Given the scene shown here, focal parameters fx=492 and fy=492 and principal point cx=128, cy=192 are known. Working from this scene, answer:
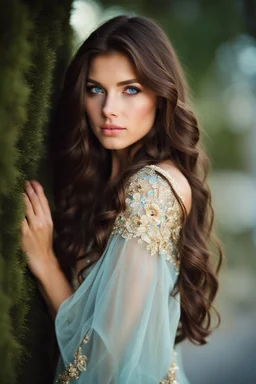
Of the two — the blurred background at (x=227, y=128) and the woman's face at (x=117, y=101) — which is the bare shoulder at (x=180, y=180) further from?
the blurred background at (x=227, y=128)

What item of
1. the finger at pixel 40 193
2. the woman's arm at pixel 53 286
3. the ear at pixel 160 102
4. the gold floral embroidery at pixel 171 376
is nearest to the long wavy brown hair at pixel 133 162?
the ear at pixel 160 102

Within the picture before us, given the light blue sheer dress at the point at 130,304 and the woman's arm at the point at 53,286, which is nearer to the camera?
the light blue sheer dress at the point at 130,304

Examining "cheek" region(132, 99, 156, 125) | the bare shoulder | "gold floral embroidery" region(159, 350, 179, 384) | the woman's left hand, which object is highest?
"cheek" region(132, 99, 156, 125)

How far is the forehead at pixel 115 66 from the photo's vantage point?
2266 millimetres

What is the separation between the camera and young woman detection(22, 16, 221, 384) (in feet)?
6.59

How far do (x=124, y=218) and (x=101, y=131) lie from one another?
20.0 inches

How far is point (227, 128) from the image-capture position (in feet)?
36.3

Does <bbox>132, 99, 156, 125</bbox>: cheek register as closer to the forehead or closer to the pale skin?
the pale skin

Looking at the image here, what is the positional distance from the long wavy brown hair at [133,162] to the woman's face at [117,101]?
0.14ft

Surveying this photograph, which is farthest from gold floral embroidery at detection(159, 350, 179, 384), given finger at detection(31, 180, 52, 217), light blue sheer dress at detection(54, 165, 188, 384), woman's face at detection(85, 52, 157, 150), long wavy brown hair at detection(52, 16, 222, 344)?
woman's face at detection(85, 52, 157, 150)

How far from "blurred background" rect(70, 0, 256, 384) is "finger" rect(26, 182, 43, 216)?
9.50 feet

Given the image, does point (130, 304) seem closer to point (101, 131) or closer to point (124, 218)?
point (124, 218)

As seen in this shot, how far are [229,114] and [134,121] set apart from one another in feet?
28.6

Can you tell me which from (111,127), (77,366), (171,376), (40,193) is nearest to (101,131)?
(111,127)
